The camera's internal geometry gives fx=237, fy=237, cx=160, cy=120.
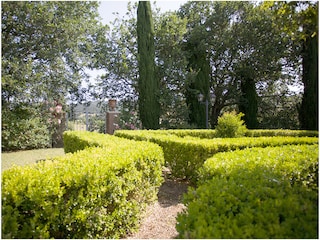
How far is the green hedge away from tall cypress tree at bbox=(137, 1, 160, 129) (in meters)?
9.18

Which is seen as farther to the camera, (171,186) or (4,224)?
(171,186)

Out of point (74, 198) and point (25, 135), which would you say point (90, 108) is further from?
point (74, 198)

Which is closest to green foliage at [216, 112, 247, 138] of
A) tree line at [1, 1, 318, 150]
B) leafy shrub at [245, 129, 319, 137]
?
leafy shrub at [245, 129, 319, 137]

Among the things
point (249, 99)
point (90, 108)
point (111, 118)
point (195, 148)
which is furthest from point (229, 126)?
point (249, 99)

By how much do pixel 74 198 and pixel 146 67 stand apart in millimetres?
9935

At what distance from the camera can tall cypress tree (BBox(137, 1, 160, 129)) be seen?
11.5m

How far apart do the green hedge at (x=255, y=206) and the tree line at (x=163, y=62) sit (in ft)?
22.3

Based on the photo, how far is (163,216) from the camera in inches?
138

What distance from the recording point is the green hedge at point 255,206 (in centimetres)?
135

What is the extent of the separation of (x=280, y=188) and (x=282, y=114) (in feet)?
48.1

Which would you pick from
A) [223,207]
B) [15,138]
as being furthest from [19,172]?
[15,138]

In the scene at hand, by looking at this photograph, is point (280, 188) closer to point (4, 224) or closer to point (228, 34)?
point (4, 224)

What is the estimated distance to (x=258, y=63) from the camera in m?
14.2

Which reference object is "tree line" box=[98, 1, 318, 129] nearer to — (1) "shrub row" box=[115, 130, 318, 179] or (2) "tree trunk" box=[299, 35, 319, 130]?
(2) "tree trunk" box=[299, 35, 319, 130]
